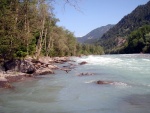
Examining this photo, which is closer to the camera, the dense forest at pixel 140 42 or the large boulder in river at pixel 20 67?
the large boulder in river at pixel 20 67

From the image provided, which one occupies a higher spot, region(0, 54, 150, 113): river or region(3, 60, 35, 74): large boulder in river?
region(3, 60, 35, 74): large boulder in river

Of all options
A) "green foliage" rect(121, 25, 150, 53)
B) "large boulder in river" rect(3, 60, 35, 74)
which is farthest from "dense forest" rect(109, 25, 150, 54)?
"large boulder in river" rect(3, 60, 35, 74)

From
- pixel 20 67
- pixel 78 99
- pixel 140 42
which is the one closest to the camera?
pixel 78 99

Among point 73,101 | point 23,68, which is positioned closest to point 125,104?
point 73,101

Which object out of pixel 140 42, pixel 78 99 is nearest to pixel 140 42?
pixel 140 42

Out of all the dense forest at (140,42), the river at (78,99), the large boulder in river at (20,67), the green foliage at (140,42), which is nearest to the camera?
the river at (78,99)

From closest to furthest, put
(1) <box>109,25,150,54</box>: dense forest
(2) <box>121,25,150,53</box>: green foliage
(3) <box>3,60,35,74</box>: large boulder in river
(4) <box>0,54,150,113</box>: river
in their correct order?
(4) <box>0,54,150,113</box>: river → (3) <box>3,60,35,74</box>: large boulder in river → (2) <box>121,25,150,53</box>: green foliage → (1) <box>109,25,150,54</box>: dense forest

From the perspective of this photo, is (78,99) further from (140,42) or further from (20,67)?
(140,42)

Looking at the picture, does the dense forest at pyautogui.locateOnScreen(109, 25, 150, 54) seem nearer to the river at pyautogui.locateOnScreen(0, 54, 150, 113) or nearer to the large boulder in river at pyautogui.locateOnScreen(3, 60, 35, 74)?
the large boulder in river at pyautogui.locateOnScreen(3, 60, 35, 74)

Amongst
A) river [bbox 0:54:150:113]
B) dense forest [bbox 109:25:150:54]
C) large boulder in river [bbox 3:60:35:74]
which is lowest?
river [bbox 0:54:150:113]

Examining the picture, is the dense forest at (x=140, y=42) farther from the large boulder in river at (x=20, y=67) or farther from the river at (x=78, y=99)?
the river at (x=78, y=99)

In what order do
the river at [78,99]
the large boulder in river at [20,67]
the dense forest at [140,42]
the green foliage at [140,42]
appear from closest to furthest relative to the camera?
1. the river at [78,99]
2. the large boulder in river at [20,67]
3. the green foliage at [140,42]
4. the dense forest at [140,42]

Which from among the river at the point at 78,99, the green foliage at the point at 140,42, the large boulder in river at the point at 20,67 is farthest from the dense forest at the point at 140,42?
the river at the point at 78,99

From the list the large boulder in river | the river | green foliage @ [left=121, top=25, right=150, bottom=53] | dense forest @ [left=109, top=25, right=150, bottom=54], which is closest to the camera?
the river
